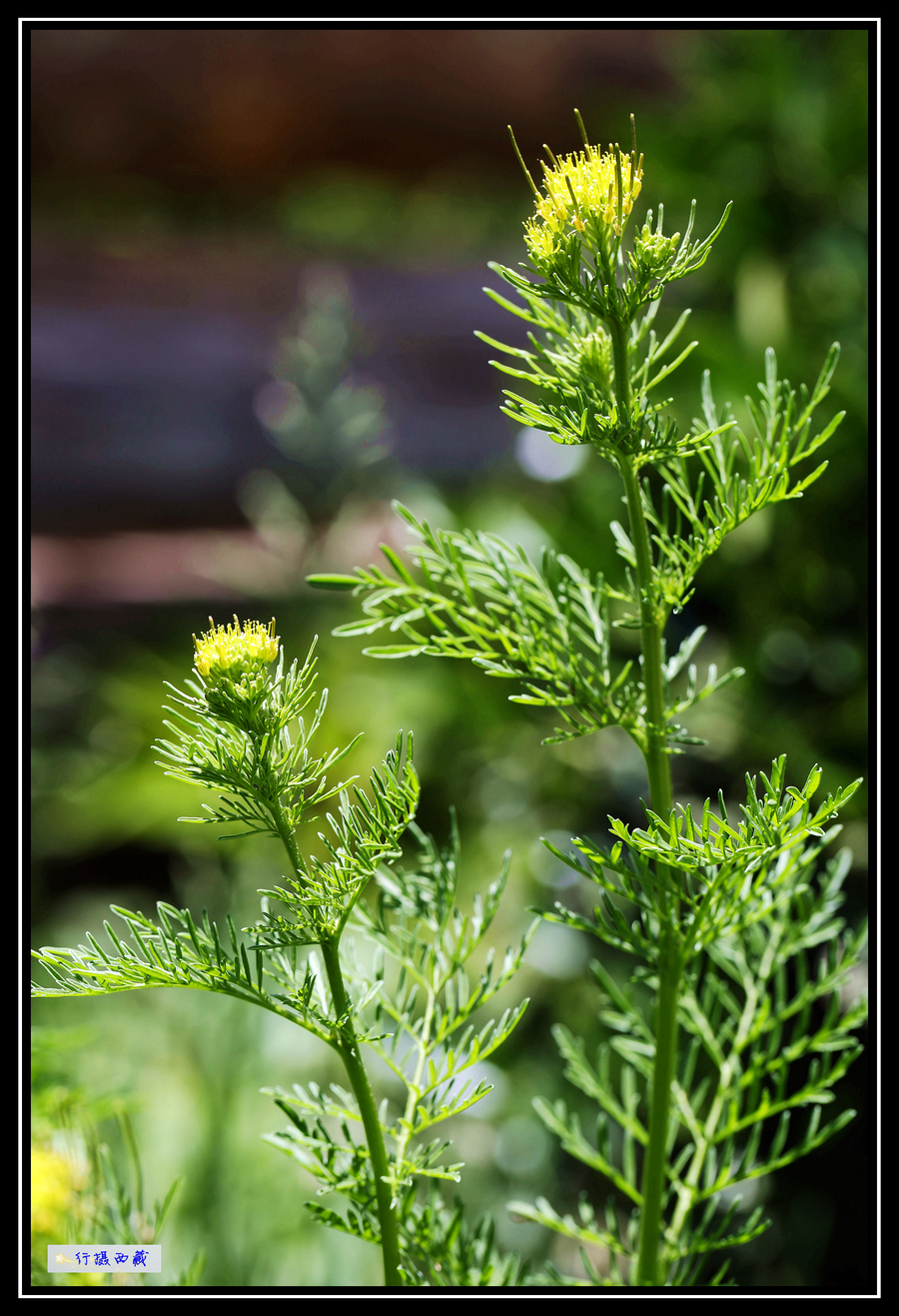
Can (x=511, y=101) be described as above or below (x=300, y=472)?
above

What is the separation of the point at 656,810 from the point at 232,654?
0.36 ft

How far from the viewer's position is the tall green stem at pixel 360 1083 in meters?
0.20

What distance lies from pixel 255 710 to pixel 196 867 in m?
0.87

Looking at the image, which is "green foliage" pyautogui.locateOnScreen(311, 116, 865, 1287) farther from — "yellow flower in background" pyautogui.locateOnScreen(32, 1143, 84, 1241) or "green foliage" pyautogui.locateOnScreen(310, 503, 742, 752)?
"yellow flower in background" pyautogui.locateOnScreen(32, 1143, 84, 1241)

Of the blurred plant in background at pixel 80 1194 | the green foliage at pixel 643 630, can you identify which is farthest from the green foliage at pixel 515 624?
the blurred plant in background at pixel 80 1194

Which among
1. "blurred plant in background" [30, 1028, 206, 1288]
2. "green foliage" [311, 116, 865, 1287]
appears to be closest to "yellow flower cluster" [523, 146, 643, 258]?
"green foliage" [311, 116, 865, 1287]

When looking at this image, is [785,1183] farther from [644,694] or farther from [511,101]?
[511,101]

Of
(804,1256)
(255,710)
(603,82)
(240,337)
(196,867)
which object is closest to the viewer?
(255,710)

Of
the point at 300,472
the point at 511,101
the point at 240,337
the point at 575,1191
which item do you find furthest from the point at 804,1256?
the point at 511,101

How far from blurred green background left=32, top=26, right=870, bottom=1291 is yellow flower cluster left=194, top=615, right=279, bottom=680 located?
269 millimetres

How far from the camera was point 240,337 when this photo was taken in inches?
60.7

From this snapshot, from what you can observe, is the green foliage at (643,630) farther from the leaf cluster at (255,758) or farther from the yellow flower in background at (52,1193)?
the yellow flower in background at (52,1193)

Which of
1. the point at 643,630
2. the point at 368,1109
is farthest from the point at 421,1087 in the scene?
the point at 643,630

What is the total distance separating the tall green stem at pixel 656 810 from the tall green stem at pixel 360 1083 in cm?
7
